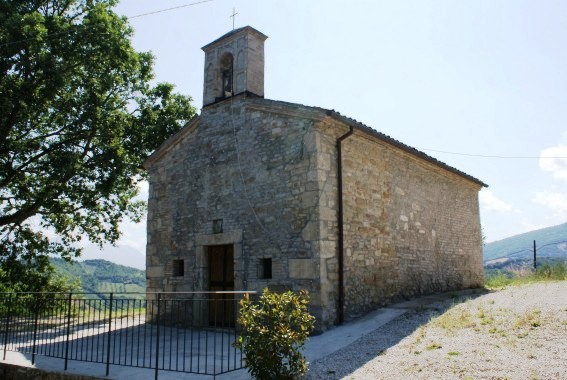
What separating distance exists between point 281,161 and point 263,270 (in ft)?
8.21

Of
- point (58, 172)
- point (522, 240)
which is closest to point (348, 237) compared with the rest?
point (58, 172)

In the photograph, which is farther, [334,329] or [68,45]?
[68,45]

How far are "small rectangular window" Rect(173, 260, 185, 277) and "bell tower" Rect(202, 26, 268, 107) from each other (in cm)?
431

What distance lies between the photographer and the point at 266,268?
33.8 feet

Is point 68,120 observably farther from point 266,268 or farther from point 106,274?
point 106,274

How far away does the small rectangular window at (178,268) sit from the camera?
12277mm

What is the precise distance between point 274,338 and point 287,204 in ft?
14.7

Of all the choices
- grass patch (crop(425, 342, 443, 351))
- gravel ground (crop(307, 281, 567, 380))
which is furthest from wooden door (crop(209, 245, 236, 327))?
grass patch (crop(425, 342, 443, 351))

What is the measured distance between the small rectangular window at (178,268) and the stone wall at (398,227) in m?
4.81

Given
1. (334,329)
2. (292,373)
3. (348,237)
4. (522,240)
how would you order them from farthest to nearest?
1. (522,240)
2. (348,237)
3. (334,329)
4. (292,373)

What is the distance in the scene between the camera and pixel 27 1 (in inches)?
555

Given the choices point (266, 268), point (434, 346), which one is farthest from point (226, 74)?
point (434, 346)

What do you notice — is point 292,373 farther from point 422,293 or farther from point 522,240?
point 522,240

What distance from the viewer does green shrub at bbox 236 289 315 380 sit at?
577 centimetres
